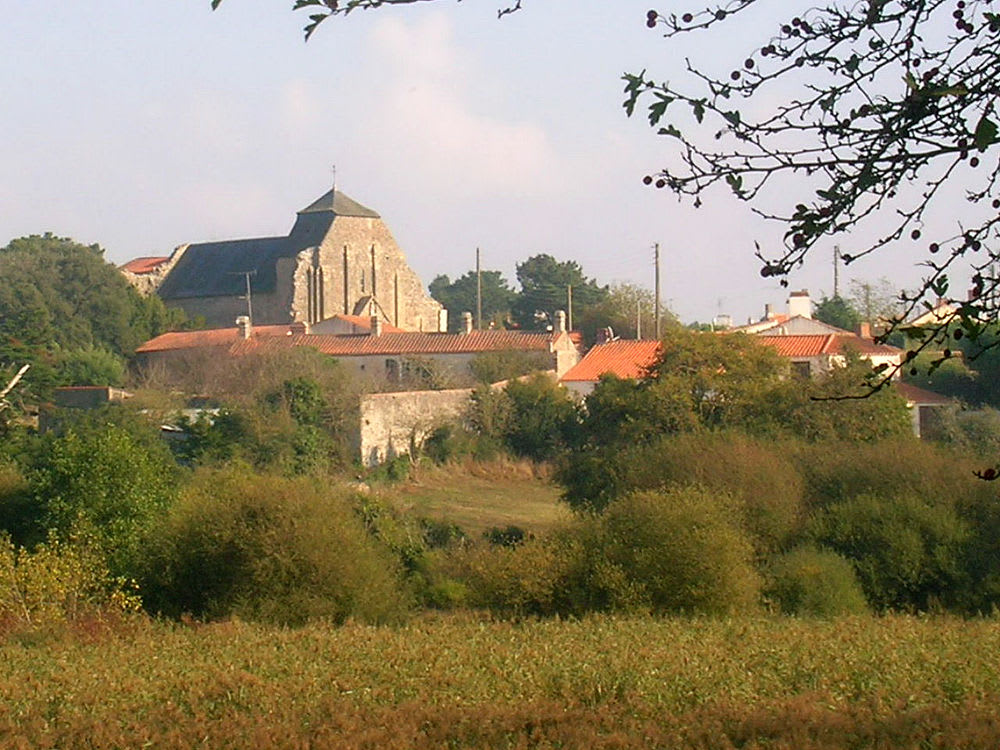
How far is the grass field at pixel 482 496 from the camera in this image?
33.8 meters

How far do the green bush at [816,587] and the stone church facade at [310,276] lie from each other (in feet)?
152

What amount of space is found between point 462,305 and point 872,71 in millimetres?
96612

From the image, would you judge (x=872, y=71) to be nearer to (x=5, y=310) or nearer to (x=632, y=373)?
(x=632, y=373)

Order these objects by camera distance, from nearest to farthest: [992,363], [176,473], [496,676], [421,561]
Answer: [496,676] → [421,561] → [176,473] → [992,363]

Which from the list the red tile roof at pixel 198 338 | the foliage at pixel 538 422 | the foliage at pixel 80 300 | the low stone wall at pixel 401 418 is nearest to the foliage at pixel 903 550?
the foliage at pixel 538 422

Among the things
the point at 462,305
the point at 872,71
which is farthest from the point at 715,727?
the point at 462,305

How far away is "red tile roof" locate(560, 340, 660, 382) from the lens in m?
47.4

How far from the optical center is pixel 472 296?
102688 millimetres

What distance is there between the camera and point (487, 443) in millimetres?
43031

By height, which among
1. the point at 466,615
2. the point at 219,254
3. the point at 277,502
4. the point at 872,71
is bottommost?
the point at 466,615

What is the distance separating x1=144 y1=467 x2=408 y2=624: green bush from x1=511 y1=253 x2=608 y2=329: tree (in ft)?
175

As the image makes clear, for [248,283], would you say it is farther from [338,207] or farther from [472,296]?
[472,296]

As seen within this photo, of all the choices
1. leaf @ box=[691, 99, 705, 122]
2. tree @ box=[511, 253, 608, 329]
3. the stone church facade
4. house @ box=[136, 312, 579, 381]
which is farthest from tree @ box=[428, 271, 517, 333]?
leaf @ box=[691, 99, 705, 122]

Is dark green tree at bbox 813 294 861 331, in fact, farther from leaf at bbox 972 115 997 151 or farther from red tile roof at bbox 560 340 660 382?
leaf at bbox 972 115 997 151
